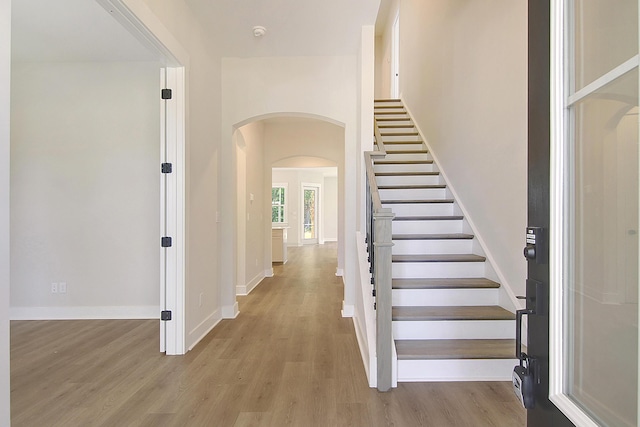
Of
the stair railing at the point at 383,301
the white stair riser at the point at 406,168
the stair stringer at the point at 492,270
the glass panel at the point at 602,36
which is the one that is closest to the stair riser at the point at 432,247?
the stair stringer at the point at 492,270

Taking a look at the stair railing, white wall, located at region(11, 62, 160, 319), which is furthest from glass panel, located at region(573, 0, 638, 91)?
white wall, located at region(11, 62, 160, 319)

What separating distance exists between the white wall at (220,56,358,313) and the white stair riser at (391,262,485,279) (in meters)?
0.95

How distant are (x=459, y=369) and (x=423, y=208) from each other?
1808mm

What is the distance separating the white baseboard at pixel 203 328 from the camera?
3043mm

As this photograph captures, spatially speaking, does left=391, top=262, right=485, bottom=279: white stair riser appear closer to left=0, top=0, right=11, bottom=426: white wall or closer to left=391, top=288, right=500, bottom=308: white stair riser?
left=391, top=288, right=500, bottom=308: white stair riser

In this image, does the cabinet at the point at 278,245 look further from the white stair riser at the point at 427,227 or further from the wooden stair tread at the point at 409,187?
the white stair riser at the point at 427,227

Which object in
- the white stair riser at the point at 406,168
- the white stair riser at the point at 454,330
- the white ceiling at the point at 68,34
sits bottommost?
the white stair riser at the point at 454,330

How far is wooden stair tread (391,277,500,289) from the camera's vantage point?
2.79 metres

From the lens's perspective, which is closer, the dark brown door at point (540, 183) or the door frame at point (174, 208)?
the dark brown door at point (540, 183)

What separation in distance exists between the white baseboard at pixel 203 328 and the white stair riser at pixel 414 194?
224 centimetres

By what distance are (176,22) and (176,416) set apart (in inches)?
113

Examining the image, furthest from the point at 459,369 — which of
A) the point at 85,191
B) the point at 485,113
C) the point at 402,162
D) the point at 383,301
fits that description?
the point at 85,191

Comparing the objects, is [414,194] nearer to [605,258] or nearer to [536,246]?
[536,246]

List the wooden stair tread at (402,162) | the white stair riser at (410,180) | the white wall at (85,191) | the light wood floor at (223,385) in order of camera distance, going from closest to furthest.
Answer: the light wood floor at (223,385)
the white wall at (85,191)
the white stair riser at (410,180)
the wooden stair tread at (402,162)
